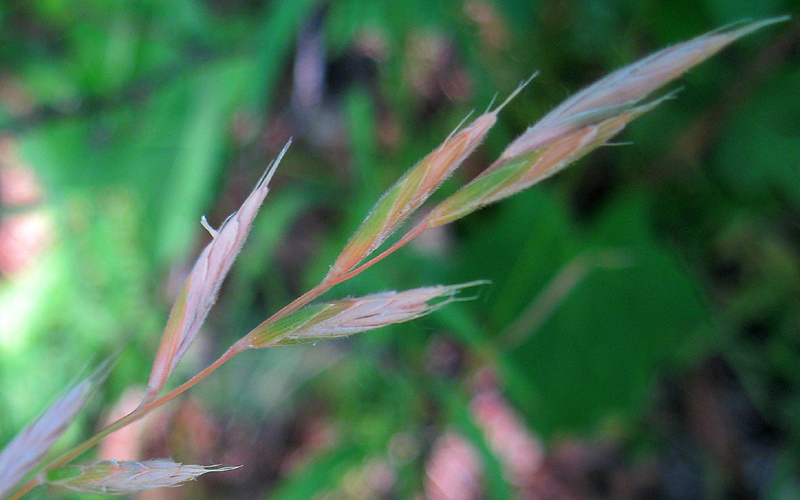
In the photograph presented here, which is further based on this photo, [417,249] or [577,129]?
[417,249]

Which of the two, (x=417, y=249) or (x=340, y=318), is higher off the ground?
(x=340, y=318)

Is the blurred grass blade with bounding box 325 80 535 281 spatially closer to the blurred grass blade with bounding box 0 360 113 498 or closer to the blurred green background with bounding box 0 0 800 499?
the blurred grass blade with bounding box 0 360 113 498

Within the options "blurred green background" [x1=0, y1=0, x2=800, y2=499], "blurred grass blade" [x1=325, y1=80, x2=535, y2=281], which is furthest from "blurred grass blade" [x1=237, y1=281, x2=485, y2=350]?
"blurred green background" [x1=0, y1=0, x2=800, y2=499]

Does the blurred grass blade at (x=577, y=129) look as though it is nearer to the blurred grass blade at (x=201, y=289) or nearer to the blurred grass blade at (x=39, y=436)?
the blurred grass blade at (x=201, y=289)

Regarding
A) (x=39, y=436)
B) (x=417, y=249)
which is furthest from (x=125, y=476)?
(x=417, y=249)

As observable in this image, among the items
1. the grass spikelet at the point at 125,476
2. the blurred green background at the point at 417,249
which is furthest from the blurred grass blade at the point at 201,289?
the blurred green background at the point at 417,249

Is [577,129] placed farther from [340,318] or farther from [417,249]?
[417,249]
